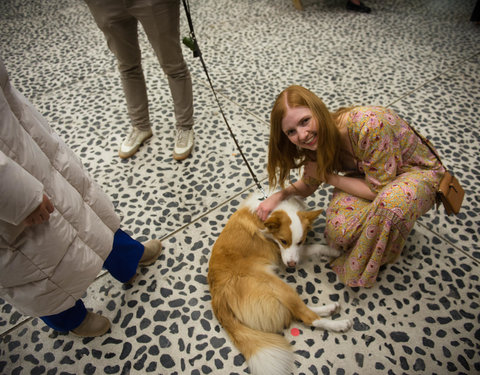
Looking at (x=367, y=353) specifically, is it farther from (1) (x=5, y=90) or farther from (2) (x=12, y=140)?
(1) (x=5, y=90)

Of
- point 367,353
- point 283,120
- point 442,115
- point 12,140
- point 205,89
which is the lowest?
point 367,353

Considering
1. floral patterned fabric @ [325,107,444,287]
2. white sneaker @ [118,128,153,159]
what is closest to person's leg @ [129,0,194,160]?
white sneaker @ [118,128,153,159]

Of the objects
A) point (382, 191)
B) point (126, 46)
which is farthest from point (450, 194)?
point (126, 46)

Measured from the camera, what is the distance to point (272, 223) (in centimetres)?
128

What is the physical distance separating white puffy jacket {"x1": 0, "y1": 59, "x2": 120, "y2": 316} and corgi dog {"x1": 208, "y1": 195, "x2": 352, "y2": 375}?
51 cm

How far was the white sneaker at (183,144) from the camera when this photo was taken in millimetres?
2076

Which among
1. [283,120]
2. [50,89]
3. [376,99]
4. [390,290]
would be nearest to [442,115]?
[376,99]

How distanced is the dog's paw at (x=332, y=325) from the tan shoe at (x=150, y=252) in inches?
33.2

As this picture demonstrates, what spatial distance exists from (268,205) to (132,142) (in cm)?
128

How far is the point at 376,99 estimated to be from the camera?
99.6 inches

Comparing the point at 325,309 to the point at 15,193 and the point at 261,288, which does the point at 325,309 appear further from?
the point at 15,193

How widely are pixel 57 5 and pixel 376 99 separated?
523 centimetres

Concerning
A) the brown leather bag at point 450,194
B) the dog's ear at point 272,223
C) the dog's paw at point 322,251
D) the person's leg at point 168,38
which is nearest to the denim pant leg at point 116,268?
the dog's ear at point 272,223

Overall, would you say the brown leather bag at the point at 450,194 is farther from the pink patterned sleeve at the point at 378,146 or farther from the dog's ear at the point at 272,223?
the dog's ear at the point at 272,223
